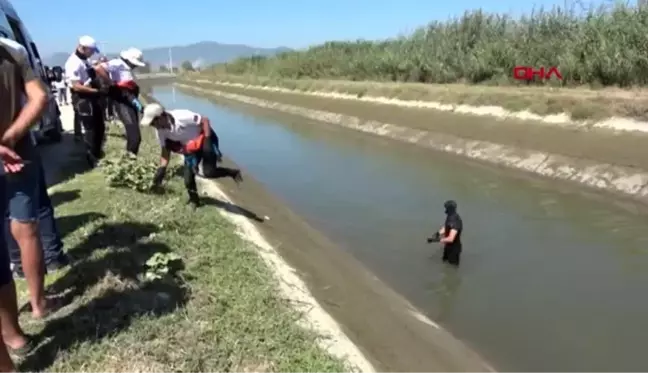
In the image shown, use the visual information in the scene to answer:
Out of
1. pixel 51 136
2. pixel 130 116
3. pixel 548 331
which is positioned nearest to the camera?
pixel 548 331

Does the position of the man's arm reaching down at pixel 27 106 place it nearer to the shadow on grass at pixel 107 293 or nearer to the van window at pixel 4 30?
the shadow on grass at pixel 107 293

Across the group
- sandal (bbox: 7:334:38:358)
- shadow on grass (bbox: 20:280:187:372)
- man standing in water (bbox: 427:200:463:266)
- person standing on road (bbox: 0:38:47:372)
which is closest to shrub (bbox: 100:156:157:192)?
shadow on grass (bbox: 20:280:187:372)

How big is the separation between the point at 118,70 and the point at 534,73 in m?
16.8

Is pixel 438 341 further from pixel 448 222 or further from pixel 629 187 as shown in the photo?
pixel 629 187

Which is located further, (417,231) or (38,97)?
(417,231)

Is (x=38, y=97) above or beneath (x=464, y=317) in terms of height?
above

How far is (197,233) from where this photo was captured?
6785 millimetres

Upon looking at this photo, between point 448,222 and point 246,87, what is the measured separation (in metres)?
47.1

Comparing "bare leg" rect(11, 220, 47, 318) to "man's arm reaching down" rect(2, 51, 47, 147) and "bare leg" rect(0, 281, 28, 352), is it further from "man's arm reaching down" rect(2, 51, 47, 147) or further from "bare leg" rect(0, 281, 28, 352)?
"man's arm reaching down" rect(2, 51, 47, 147)

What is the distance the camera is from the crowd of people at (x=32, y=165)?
3.58 m

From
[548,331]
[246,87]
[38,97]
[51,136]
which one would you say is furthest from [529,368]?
[246,87]

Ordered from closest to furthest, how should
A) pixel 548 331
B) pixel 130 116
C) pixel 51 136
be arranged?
pixel 548 331, pixel 130 116, pixel 51 136

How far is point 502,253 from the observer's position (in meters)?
7.97

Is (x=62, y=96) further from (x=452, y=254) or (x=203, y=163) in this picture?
(x=452, y=254)
